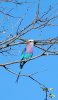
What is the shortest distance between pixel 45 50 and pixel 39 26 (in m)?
0.43

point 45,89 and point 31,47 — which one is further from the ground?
point 31,47

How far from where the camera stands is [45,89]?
500 centimetres

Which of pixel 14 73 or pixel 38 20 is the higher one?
pixel 38 20

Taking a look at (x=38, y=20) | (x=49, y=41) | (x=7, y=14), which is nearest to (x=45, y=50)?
(x=49, y=41)

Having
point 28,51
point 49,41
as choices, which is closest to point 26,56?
point 28,51

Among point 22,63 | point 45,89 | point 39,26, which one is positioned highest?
point 39,26

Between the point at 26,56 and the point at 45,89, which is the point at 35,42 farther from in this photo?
the point at 45,89

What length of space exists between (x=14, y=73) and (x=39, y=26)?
730mm

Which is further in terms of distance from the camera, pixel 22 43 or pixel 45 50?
pixel 22 43

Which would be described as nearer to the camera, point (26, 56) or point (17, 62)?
point (17, 62)

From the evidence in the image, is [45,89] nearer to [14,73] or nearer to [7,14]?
[14,73]

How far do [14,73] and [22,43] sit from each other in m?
0.43

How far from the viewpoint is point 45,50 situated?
4.88 meters

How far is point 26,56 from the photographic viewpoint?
5.29 m
